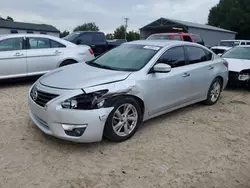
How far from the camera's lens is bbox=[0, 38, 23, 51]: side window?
6.46 meters

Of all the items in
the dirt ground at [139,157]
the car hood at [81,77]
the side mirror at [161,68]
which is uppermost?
the side mirror at [161,68]

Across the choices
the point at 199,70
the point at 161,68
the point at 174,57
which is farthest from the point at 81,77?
the point at 199,70

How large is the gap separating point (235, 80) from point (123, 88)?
5009 mm

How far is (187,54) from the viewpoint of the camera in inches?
197

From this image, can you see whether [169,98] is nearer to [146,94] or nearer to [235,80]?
[146,94]

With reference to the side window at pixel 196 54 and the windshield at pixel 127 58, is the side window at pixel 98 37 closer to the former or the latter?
the windshield at pixel 127 58

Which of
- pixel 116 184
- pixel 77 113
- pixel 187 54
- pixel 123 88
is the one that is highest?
pixel 187 54

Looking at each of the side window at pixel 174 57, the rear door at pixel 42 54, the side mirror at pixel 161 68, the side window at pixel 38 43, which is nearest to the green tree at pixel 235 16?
the rear door at pixel 42 54

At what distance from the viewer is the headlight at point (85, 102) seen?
328 cm

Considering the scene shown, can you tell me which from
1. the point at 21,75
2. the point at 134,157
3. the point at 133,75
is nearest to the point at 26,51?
the point at 21,75

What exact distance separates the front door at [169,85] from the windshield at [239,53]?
4.21 metres

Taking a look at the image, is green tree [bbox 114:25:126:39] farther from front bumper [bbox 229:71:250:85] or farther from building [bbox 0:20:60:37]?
front bumper [bbox 229:71:250:85]

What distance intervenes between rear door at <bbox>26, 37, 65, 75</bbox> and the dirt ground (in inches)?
91.8

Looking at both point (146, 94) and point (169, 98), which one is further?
point (169, 98)
